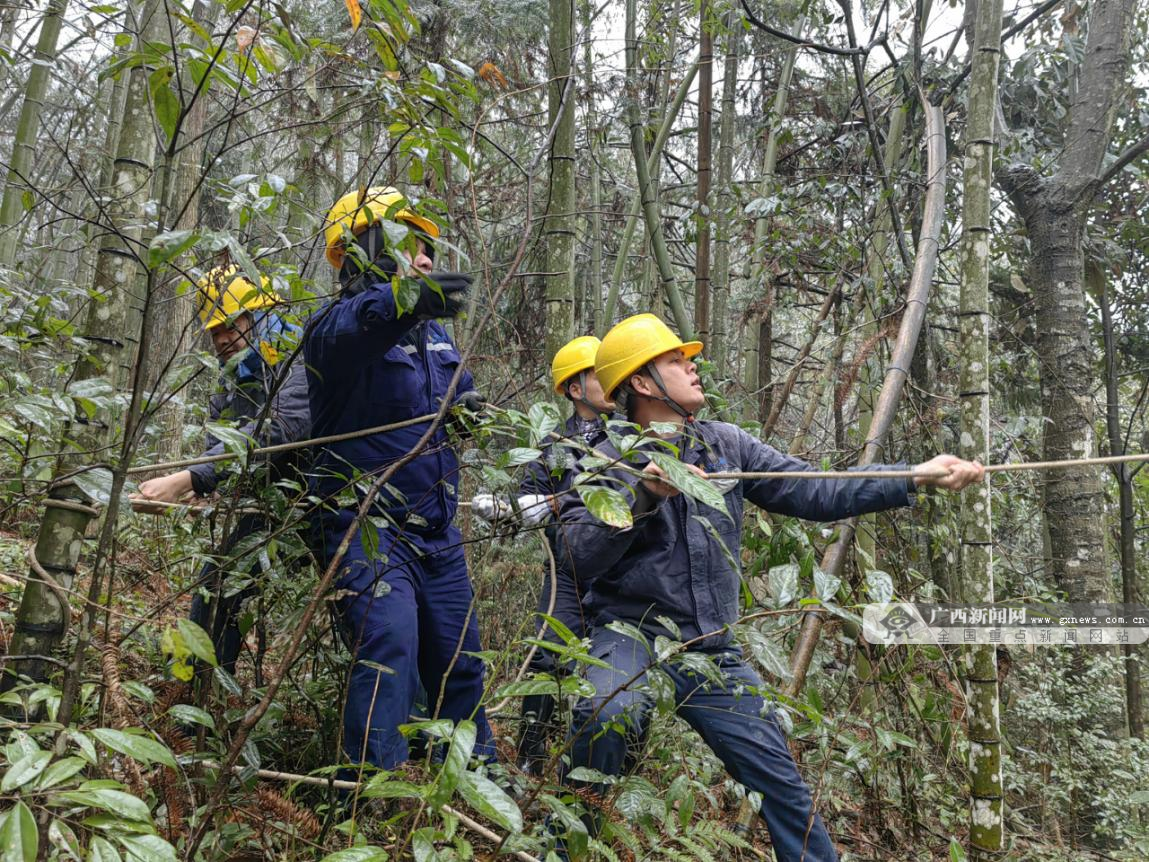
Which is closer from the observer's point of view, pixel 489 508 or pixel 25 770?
pixel 25 770

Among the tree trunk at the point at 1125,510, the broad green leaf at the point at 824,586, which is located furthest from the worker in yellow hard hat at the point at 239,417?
the tree trunk at the point at 1125,510

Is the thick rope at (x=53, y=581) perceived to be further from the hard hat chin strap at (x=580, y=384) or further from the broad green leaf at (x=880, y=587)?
the hard hat chin strap at (x=580, y=384)

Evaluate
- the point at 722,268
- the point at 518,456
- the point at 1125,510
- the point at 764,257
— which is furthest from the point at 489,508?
the point at 1125,510

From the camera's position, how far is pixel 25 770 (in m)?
1.13

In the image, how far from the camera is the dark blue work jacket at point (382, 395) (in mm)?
2342

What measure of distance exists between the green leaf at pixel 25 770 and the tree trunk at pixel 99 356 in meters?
0.52

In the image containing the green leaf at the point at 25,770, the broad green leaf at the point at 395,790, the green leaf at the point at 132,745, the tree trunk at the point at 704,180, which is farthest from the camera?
the tree trunk at the point at 704,180

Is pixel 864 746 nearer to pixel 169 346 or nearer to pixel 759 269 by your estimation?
pixel 759 269

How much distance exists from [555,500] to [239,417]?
1.04 meters

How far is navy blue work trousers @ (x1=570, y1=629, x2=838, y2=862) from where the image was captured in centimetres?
247

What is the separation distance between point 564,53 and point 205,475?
2.03 m

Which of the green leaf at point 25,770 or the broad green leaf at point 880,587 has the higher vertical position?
the broad green leaf at point 880,587

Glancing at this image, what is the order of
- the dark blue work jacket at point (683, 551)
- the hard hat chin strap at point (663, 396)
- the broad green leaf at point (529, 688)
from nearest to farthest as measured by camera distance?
the broad green leaf at point (529, 688) < the dark blue work jacket at point (683, 551) < the hard hat chin strap at point (663, 396)

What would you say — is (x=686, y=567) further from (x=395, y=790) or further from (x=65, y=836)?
(x=65, y=836)
